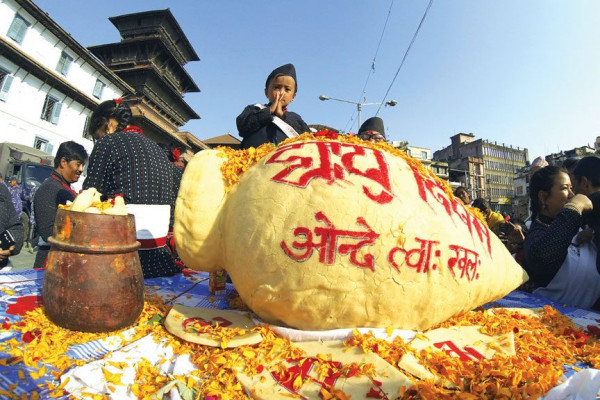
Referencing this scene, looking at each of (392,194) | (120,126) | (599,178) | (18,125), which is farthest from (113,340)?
(18,125)

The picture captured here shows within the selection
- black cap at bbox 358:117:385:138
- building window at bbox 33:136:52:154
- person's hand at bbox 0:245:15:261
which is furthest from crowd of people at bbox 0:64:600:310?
building window at bbox 33:136:52:154

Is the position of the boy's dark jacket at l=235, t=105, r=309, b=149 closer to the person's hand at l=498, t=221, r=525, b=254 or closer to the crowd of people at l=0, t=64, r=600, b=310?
the crowd of people at l=0, t=64, r=600, b=310

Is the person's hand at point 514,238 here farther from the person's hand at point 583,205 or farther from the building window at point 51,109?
the building window at point 51,109

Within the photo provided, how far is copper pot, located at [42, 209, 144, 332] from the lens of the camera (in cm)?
152

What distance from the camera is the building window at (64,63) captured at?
63.3 ft

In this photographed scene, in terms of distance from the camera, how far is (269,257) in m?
1.50

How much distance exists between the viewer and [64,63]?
19.7m

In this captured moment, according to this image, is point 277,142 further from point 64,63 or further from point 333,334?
point 64,63

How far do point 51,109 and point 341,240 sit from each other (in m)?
23.2

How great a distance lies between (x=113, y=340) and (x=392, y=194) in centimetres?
154

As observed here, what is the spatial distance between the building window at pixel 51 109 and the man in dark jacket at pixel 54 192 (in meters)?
19.2

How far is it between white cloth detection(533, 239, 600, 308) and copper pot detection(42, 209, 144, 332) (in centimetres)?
321

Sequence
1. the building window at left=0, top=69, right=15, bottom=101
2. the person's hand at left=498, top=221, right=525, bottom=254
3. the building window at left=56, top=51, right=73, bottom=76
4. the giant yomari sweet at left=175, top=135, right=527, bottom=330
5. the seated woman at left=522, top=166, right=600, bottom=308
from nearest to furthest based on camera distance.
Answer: the giant yomari sweet at left=175, top=135, right=527, bottom=330 → the seated woman at left=522, top=166, right=600, bottom=308 → the person's hand at left=498, top=221, right=525, bottom=254 → the building window at left=0, top=69, right=15, bottom=101 → the building window at left=56, top=51, right=73, bottom=76

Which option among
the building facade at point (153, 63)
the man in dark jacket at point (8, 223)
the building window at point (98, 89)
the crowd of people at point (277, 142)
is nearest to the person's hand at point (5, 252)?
the man in dark jacket at point (8, 223)
